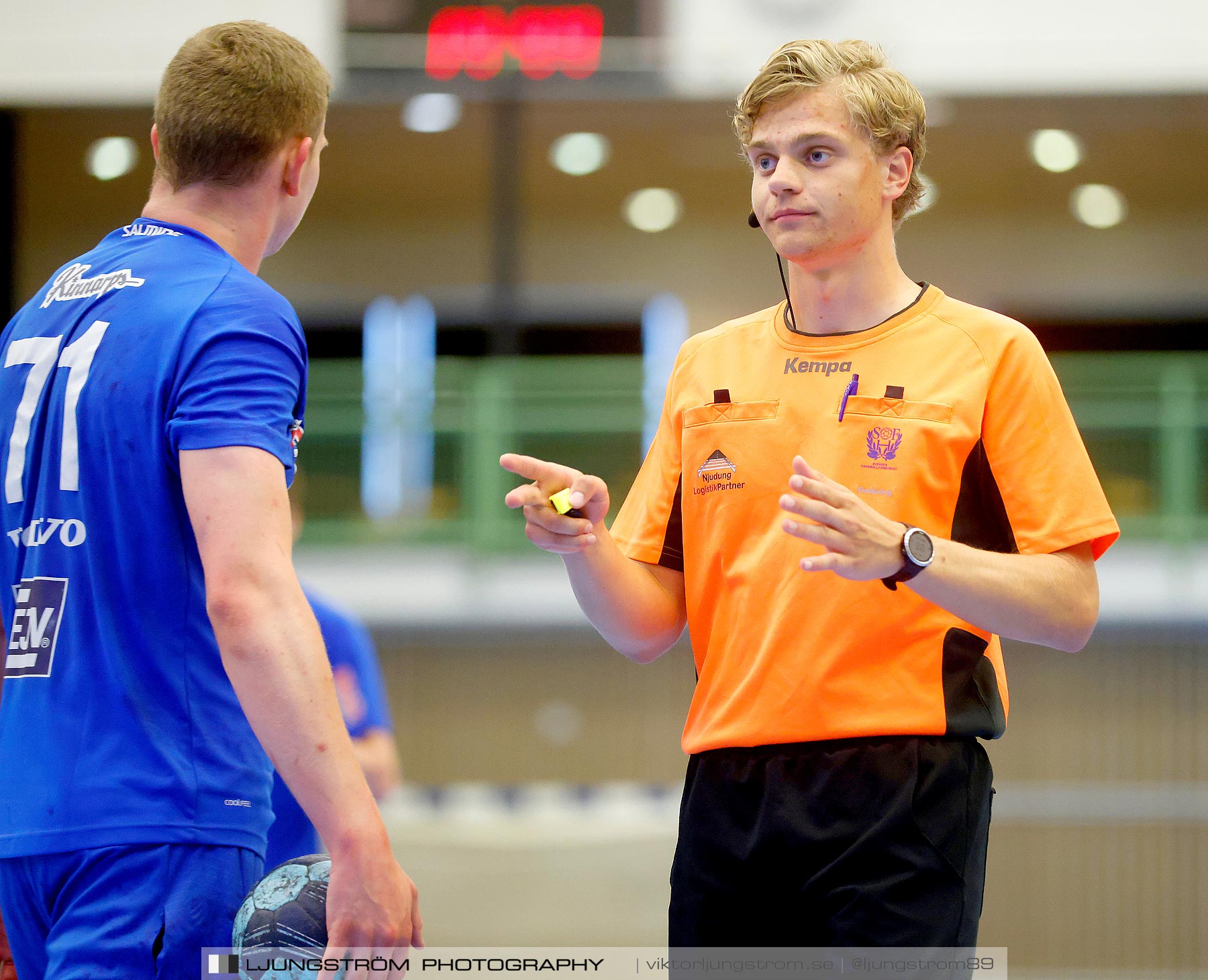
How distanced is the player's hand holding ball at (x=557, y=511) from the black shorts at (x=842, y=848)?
0.53 metres

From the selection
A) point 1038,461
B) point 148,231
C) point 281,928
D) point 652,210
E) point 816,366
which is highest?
point 652,210

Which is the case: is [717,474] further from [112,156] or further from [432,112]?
[112,156]

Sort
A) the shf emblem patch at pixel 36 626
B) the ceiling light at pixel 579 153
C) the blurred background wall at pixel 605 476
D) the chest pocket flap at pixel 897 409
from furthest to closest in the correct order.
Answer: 1. the ceiling light at pixel 579 153
2. the blurred background wall at pixel 605 476
3. the chest pocket flap at pixel 897 409
4. the shf emblem patch at pixel 36 626

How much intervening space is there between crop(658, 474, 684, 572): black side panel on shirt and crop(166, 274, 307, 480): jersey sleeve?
33.6 inches

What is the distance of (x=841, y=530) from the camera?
2.25 metres

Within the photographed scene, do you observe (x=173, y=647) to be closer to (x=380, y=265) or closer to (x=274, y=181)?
(x=274, y=181)

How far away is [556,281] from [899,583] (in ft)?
41.2

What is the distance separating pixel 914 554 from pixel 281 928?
1219mm

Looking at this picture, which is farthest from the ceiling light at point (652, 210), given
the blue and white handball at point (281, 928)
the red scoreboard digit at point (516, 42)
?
the blue and white handball at point (281, 928)

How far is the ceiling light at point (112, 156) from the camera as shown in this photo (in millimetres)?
13703

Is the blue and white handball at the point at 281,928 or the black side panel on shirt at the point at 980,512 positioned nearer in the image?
the blue and white handball at the point at 281,928

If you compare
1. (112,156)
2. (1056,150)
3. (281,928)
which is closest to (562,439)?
(1056,150)

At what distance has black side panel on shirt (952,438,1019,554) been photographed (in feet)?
8.40

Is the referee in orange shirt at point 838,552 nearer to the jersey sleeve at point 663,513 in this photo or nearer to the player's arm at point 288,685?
the jersey sleeve at point 663,513
